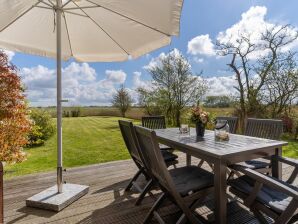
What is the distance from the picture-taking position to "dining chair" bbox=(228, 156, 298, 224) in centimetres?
174

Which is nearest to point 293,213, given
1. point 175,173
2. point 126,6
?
point 175,173

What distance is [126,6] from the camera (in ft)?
8.83

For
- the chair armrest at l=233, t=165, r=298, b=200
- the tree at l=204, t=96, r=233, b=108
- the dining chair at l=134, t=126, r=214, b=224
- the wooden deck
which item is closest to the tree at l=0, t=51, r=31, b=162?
the wooden deck

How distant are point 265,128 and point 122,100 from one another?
63.5 ft

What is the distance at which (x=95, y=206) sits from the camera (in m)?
3.01

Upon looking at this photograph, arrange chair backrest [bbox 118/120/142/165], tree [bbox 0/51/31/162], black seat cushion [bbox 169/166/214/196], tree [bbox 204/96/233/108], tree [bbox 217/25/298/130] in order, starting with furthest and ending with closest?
tree [bbox 204/96/233/108], tree [bbox 217/25/298/130], tree [bbox 0/51/31/162], chair backrest [bbox 118/120/142/165], black seat cushion [bbox 169/166/214/196]

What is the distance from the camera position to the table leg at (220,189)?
2.20m

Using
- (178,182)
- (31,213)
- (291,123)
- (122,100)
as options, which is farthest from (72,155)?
(122,100)

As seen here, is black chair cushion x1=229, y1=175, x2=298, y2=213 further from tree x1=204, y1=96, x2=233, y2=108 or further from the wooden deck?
tree x1=204, y1=96, x2=233, y2=108

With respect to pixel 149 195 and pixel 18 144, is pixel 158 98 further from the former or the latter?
pixel 149 195

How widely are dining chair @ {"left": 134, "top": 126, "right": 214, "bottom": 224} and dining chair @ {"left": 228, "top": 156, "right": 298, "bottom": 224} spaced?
1.08 ft

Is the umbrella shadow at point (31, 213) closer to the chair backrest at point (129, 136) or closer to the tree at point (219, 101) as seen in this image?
the chair backrest at point (129, 136)

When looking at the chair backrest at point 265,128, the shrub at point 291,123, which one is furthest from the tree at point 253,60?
the chair backrest at point 265,128

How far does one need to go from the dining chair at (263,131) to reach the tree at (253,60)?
20.4 ft
